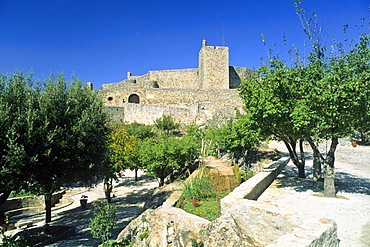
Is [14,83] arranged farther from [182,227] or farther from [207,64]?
[207,64]

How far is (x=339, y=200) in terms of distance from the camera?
8.18 metres

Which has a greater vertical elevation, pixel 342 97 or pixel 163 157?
pixel 342 97

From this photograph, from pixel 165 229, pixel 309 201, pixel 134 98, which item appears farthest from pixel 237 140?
pixel 134 98

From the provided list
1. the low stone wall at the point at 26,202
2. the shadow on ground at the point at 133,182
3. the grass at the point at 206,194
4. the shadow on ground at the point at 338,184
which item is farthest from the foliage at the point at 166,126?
the grass at the point at 206,194

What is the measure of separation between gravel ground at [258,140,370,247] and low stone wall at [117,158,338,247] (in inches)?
24.1

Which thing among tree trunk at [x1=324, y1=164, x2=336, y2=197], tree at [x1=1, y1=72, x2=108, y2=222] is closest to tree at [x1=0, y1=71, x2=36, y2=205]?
tree at [x1=1, y1=72, x2=108, y2=222]

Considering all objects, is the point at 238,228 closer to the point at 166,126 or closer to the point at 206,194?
the point at 206,194

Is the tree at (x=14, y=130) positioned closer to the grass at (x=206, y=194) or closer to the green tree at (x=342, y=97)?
the grass at (x=206, y=194)

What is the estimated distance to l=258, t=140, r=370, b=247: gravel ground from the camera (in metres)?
5.90

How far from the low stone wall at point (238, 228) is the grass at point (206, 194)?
50 centimetres

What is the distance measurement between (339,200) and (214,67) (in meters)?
32.8

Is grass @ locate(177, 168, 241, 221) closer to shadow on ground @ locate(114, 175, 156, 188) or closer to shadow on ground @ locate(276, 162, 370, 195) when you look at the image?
shadow on ground @ locate(276, 162, 370, 195)

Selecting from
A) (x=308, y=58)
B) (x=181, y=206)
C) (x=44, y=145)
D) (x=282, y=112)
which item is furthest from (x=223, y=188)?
(x=44, y=145)

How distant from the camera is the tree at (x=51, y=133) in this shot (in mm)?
7305
